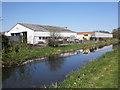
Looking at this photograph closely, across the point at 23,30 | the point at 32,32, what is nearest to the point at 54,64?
the point at 32,32

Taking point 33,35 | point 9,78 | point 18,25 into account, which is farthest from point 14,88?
point 18,25

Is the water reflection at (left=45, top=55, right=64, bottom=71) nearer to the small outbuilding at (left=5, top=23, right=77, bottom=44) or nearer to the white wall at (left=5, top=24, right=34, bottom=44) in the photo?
the small outbuilding at (left=5, top=23, right=77, bottom=44)

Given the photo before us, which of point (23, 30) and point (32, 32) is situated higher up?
point (23, 30)

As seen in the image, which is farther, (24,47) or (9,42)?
(24,47)

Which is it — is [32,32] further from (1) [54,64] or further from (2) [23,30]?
(1) [54,64]

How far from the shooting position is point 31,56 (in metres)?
14.9

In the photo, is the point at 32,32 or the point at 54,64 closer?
the point at 54,64

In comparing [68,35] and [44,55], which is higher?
[68,35]

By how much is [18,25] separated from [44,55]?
16.7 m

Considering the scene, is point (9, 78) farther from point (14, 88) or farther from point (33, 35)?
point (33, 35)

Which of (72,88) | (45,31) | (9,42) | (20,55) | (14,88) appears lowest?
(14,88)

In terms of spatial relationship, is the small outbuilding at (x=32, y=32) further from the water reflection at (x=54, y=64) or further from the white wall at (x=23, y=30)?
the water reflection at (x=54, y=64)

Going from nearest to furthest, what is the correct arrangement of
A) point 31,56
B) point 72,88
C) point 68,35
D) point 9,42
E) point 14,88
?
point 72,88 → point 14,88 → point 9,42 → point 31,56 → point 68,35

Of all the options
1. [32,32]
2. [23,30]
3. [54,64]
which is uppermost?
[23,30]
